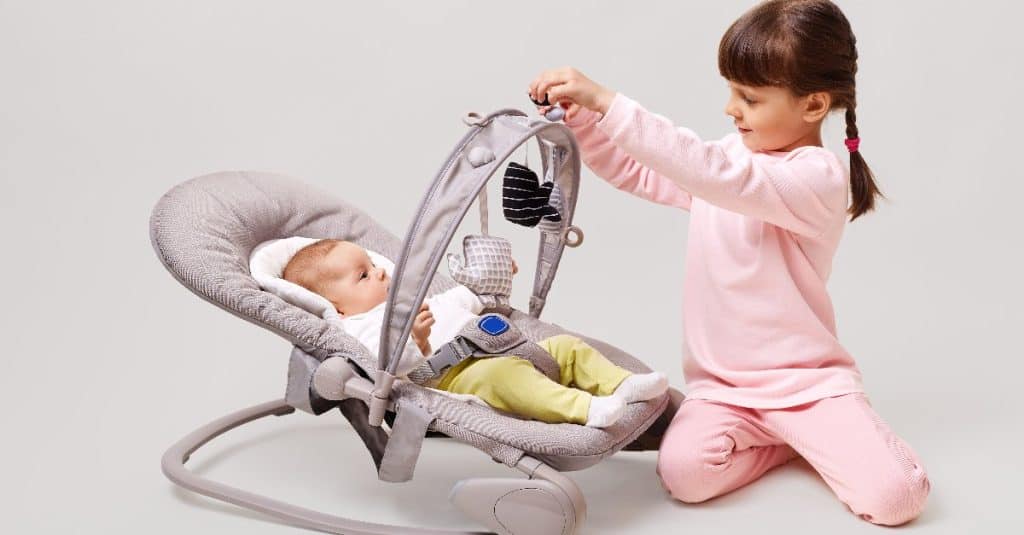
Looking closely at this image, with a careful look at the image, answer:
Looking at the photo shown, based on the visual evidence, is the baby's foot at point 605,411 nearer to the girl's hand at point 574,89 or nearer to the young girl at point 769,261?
the young girl at point 769,261

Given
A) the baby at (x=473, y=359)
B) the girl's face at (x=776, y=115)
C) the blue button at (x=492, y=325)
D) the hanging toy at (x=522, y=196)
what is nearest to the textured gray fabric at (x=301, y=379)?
the baby at (x=473, y=359)

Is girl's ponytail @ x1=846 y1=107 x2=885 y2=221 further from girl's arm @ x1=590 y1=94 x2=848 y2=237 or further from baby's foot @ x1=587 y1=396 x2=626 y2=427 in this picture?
baby's foot @ x1=587 y1=396 x2=626 y2=427

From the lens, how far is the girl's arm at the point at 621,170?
3238mm

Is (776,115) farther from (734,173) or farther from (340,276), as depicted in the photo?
(340,276)

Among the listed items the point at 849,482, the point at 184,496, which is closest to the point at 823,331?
the point at 849,482

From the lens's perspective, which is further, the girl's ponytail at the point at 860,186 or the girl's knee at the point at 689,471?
the girl's ponytail at the point at 860,186

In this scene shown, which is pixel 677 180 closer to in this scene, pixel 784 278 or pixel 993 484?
pixel 784 278

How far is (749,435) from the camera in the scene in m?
3.04

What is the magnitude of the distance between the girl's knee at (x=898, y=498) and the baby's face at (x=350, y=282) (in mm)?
1211

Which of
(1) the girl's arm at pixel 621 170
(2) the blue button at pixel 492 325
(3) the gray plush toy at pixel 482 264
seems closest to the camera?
(2) the blue button at pixel 492 325

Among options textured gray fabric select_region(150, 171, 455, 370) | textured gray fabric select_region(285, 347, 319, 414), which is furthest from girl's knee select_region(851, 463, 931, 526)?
textured gray fabric select_region(285, 347, 319, 414)

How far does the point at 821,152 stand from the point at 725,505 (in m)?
0.83

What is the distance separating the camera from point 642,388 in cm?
281

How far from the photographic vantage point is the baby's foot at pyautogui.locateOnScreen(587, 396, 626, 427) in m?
2.69
